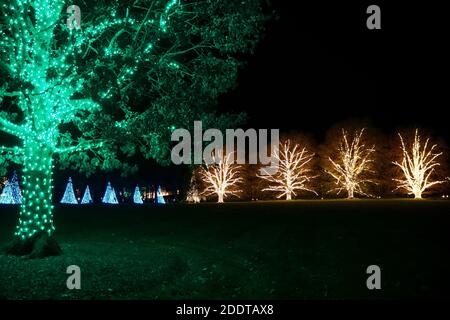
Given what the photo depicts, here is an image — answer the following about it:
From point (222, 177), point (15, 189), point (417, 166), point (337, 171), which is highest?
point (417, 166)

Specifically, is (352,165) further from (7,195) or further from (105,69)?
(105,69)

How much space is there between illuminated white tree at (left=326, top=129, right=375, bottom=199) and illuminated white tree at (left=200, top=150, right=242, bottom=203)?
10.9 metres

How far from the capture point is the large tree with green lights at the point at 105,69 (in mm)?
11156

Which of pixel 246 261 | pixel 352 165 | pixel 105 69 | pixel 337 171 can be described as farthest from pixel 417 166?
pixel 105 69

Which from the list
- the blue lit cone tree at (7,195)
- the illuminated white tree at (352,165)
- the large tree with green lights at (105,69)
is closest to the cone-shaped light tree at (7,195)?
the blue lit cone tree at (7,195)

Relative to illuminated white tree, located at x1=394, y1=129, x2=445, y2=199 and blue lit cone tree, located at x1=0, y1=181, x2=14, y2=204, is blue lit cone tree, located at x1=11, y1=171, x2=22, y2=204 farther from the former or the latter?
illuminated white tree, located at x1=394, y1=129, x2=445, y2=199

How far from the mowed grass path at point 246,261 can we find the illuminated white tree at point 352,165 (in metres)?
29.0

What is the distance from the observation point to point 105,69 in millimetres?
10898

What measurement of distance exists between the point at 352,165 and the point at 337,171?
2009 millimetres

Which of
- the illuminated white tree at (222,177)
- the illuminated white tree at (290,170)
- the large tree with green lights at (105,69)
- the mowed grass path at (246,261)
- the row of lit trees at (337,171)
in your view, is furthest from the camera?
the illuminated white tree at (222,177)

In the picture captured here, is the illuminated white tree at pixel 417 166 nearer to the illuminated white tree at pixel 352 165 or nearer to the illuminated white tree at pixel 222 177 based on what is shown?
the illuminated white tree at pixel 352 165

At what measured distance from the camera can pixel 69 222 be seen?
2306 centimetres

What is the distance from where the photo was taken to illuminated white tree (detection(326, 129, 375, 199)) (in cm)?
4900
